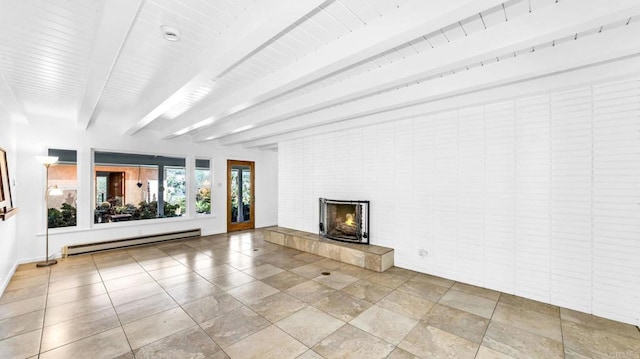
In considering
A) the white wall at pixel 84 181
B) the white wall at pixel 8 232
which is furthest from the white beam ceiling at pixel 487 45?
the white wall at pixel 84 181

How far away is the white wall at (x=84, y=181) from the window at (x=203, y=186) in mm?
172

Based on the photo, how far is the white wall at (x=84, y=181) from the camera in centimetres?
493

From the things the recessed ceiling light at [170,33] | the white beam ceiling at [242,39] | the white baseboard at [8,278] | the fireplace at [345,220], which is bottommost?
the white baseboard at [8,278]

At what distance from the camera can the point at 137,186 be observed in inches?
255

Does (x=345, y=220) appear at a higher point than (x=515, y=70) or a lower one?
lower

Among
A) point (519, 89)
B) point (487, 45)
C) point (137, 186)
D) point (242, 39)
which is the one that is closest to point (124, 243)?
point (137, 186)

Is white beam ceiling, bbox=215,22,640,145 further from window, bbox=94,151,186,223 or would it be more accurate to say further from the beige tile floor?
window, bbox=94,151,186,223

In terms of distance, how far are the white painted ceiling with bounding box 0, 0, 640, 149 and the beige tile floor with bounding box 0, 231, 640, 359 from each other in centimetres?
258

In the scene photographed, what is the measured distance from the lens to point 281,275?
13.8 feet

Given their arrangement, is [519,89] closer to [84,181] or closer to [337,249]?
[337,249]

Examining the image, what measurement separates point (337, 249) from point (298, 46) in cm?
369

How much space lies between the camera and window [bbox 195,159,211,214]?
24.5 ft

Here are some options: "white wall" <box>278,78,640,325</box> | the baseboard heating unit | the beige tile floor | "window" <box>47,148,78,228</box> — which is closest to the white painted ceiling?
"white wall" <box>278,78,640,325</box>

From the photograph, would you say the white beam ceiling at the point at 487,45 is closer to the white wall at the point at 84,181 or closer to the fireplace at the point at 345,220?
the fireplace at the point at 345,220
